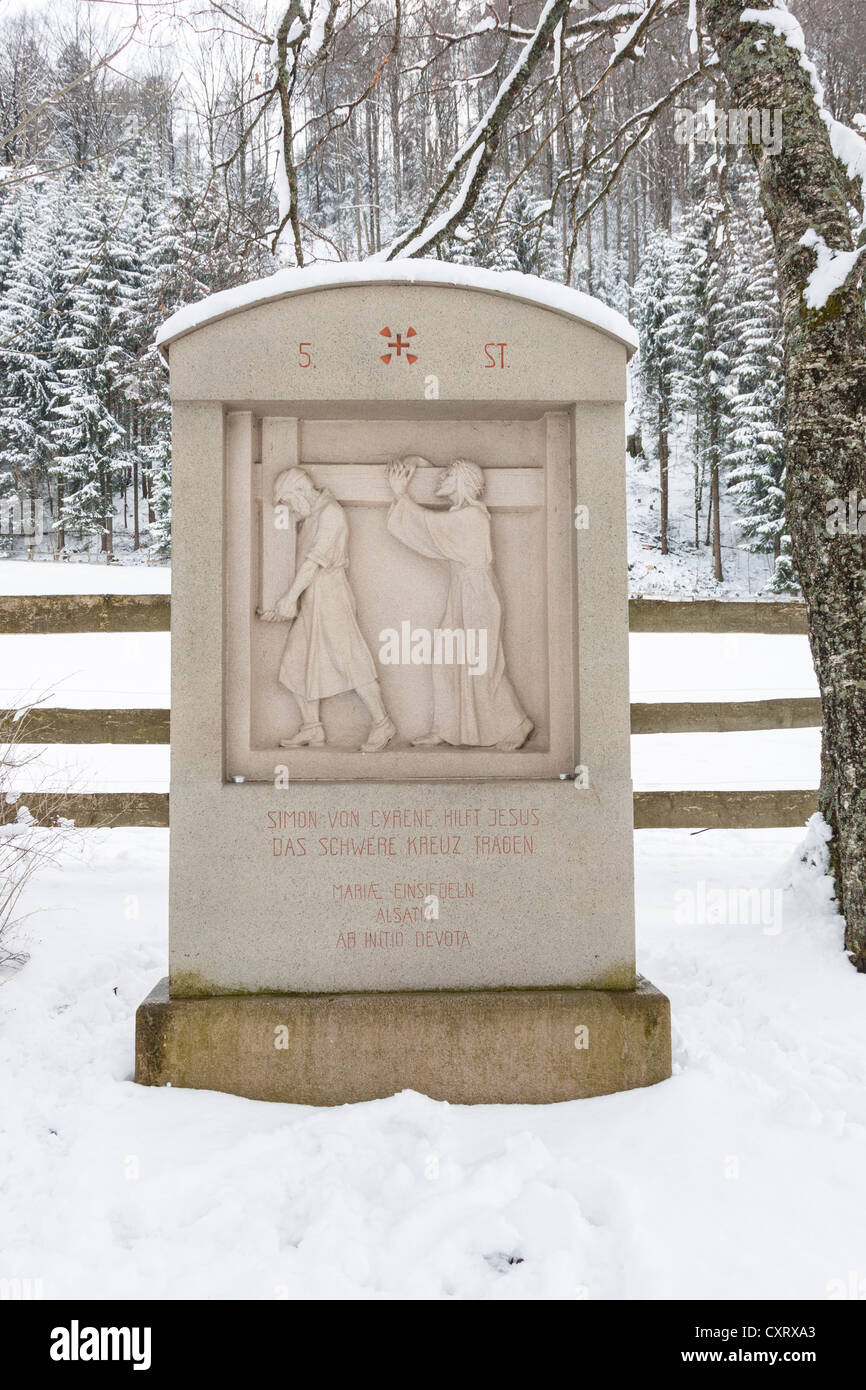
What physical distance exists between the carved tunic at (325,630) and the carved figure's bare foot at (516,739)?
0.55 m

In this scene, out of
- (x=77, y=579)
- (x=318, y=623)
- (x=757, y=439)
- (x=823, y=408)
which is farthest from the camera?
(x=757, y=439)

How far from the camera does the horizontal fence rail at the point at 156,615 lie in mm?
5020

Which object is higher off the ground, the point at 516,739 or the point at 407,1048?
the point at 516,739

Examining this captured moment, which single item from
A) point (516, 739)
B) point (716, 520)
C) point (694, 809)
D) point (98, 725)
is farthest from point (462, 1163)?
point (716, 520)

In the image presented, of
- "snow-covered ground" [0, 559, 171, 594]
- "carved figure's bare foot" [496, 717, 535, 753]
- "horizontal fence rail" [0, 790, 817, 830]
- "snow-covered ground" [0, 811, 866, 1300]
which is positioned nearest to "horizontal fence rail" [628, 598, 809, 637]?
"horizontal fence rail" [0, 790, 817, 830]

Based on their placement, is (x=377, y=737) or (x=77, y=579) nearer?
(x=377, y=737)

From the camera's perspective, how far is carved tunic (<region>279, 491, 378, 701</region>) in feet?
11.1

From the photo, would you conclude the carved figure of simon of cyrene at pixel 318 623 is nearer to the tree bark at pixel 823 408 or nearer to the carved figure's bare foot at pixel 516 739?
the carved figure's bare foot at pixel 516 739

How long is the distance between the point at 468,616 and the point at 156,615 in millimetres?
2327

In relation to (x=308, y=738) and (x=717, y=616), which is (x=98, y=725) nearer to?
(x=308, y=738)

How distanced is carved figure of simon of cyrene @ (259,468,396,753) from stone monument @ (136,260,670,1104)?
0.01 m

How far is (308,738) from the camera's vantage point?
3.42m

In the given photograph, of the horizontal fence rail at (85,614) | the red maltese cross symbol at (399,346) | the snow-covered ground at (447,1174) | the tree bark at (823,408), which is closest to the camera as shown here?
the snow-covered ground at (447,1174)

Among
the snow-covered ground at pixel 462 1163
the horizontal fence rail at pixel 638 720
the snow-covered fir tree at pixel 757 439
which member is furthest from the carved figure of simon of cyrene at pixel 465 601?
the snow-covered fir tree at pixel 757 439
